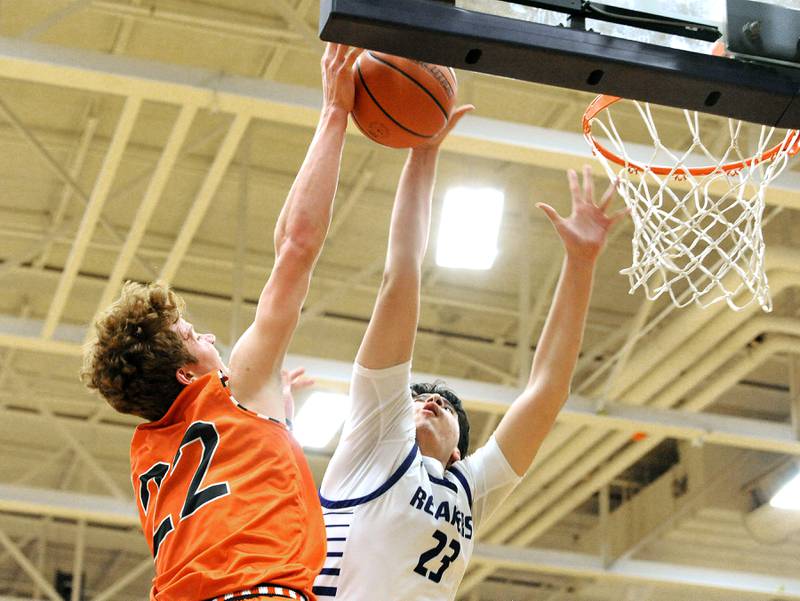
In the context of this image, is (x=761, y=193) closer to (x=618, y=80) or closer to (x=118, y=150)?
(x=618, y=80)

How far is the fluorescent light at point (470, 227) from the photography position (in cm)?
755

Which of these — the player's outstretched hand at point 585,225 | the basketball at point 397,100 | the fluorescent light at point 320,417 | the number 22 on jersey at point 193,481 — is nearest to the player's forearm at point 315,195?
the basketball at point 397,100

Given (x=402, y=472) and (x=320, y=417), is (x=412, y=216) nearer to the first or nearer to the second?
(x=402, y=472)

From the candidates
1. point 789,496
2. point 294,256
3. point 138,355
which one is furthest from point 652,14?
point 789,496

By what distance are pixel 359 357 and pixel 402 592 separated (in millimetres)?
575

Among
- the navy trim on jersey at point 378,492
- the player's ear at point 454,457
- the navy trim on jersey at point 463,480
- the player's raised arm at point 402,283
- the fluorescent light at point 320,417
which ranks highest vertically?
the fluorescent light at point 320,417

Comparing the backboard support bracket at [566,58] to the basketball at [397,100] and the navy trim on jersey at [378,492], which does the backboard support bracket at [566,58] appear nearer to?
the basketball at [397,100]

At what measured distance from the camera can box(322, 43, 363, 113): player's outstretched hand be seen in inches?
119

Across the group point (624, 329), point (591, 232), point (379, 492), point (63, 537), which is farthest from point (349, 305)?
point (379, 492)

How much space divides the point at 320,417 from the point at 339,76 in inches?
269

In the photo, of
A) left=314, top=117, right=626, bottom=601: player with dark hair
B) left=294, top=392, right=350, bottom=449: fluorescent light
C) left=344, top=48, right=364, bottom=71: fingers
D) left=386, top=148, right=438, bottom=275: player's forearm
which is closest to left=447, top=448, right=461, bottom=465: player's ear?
left=314, top=117, right=626, bottom=601: player with dark hair

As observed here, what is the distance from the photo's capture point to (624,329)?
9883mm

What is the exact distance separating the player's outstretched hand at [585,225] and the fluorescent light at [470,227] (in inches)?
142

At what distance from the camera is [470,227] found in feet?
25.5
